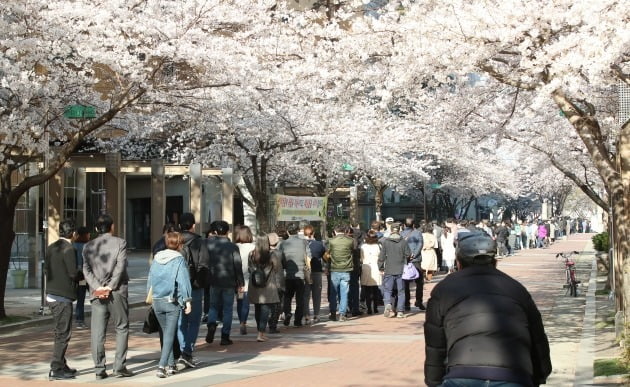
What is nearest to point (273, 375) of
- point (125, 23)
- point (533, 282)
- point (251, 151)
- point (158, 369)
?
point (158, 369)

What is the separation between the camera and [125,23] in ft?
54.2

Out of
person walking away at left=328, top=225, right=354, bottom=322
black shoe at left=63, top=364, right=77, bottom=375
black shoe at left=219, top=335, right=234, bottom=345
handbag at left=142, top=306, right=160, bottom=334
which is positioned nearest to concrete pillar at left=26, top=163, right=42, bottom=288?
person walking away at left=328, top=225, right=354, bottom=322

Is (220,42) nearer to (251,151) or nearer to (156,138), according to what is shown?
(251,151)

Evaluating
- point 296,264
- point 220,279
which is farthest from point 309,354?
point 296,264

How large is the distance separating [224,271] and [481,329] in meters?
8.95

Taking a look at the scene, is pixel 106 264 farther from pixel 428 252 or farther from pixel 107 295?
pixel 428 252

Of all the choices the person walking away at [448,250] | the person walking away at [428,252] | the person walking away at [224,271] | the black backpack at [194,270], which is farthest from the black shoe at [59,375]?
the person walking away at [448,250]

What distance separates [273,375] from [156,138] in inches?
999

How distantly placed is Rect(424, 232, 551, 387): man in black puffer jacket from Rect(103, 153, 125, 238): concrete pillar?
85.5 ft

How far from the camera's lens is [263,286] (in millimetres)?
14125

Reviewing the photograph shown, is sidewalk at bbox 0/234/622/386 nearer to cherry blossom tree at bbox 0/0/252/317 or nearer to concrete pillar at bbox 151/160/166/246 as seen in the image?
cherry blossom tree at bbox 0/0/252/317

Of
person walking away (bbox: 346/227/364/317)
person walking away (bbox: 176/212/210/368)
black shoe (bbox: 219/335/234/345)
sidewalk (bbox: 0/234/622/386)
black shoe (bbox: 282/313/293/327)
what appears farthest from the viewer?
person walking away (bbox: 346/227/364/317)

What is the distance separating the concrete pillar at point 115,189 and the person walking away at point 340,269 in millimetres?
14192

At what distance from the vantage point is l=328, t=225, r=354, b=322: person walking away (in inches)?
672
